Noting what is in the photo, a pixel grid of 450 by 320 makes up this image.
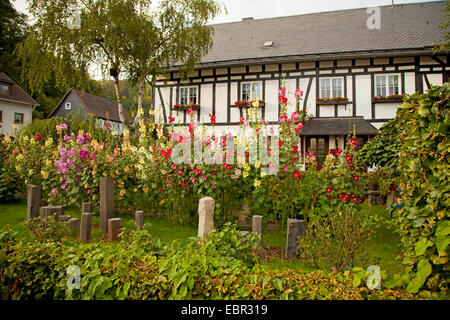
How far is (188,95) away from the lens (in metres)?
16.3

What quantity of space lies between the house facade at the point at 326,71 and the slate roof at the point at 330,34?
0.04 metres

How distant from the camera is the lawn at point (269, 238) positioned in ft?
11.1

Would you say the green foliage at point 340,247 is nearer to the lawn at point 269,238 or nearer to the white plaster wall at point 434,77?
the lawn at point 269,238

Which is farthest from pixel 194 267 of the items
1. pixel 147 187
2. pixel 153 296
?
pixel 147 187

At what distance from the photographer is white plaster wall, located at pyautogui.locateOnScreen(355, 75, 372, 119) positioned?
45.1ft

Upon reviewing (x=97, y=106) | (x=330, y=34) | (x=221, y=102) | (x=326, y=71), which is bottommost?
(x=221, y=102)

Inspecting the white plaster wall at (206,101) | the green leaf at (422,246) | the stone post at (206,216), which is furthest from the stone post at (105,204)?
the white plaster wall at (206,101)

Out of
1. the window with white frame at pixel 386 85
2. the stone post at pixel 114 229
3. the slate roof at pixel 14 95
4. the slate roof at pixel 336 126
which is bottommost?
the stone post at pixel 114 229

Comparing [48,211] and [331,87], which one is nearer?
[48,211]

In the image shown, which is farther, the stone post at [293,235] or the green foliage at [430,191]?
the stone post at [293,235]

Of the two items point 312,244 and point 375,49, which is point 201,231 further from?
point 375,49

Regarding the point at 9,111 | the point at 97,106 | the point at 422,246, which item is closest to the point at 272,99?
the point at 422,246

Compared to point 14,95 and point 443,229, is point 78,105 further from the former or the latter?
point 443,229

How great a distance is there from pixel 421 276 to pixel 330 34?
1646cm
